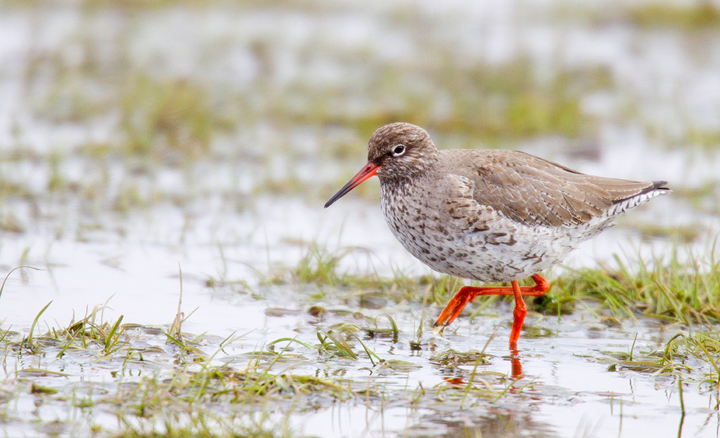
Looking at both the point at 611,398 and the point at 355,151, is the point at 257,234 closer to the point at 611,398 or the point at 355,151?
the point at 355,151

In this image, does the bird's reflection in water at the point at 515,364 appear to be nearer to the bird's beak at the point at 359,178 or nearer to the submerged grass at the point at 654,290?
the submerged grass at the point at 654,290

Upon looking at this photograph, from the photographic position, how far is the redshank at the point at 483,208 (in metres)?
6.01

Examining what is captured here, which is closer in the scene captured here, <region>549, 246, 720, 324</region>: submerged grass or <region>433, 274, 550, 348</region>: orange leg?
<region>433, 274, 550, 348</region>: orange leg

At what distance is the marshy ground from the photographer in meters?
4.82

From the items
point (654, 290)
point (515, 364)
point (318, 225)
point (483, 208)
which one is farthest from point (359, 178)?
point (654, 290)

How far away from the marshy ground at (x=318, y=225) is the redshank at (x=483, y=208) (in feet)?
1.74

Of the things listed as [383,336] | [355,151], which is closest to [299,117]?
[355,151]

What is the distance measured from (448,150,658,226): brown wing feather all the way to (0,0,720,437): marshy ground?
Result: 0.70 meters

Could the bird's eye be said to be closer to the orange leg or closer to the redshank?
the redshank

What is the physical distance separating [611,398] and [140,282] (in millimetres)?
3850

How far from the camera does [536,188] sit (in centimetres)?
652

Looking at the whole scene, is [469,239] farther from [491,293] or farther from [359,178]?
[359,178]

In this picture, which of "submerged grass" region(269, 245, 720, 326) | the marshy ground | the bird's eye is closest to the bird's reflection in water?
the marshy ground

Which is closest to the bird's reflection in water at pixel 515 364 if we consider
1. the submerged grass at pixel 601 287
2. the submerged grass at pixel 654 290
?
the submerged grass at pixel 601 287
